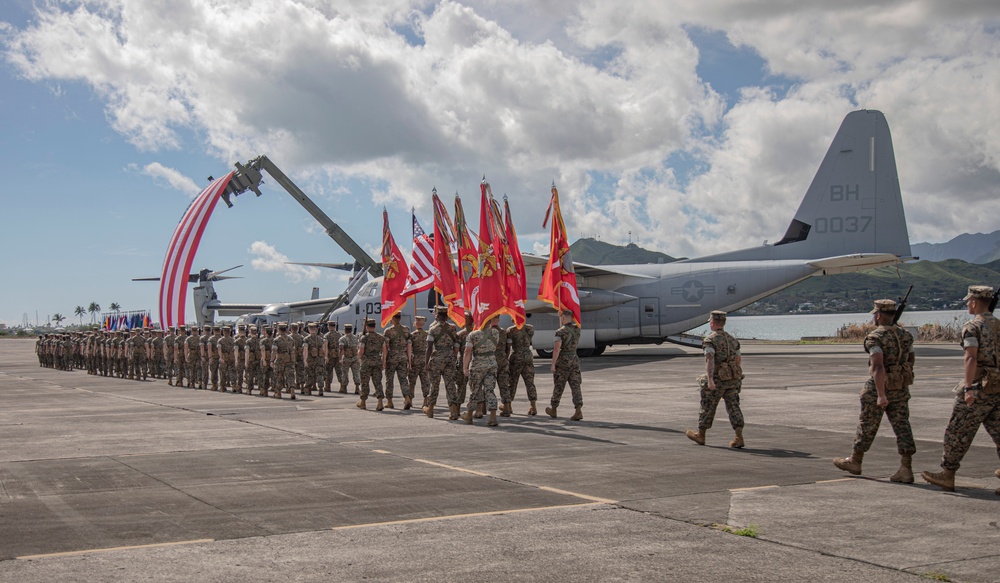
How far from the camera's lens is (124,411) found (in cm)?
1700

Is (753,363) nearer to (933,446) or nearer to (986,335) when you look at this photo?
(933,446)

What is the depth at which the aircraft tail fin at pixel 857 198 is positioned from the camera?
30781 mm

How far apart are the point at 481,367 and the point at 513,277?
4532mm

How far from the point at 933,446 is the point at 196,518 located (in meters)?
8.71

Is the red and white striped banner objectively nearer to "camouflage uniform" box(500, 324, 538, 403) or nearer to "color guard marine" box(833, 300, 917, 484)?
"camouflage uniform" box(500, 324, 538, 403)

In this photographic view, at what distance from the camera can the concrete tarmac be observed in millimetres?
5570

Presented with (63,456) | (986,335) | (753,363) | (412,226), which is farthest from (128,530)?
(753,363)

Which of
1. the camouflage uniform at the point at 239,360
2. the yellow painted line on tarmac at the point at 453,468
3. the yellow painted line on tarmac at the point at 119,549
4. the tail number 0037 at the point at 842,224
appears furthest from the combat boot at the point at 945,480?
the tail number 0037 at the point at 842,224

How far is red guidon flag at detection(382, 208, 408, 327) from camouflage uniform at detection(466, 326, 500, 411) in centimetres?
849

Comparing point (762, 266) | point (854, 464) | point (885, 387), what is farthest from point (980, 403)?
point (762, 266)

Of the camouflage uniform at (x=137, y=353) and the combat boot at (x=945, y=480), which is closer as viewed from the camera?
the combat boot at (x=945, y=480)

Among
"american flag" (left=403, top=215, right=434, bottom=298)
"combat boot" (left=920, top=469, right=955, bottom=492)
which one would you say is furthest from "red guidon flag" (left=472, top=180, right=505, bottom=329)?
"combat boot" (left=920, top=469, right=955, bottom=492)

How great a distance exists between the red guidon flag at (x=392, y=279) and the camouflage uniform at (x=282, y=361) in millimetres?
2608

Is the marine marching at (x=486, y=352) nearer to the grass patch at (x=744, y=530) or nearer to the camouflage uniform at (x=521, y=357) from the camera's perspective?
the camouflage uniform at (x=521, y=357)
